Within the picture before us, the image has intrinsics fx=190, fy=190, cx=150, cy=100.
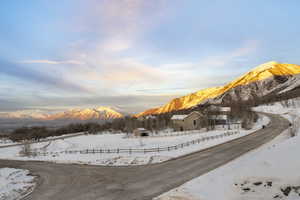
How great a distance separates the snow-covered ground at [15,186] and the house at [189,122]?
5950 centimetres

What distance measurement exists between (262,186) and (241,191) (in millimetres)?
1152

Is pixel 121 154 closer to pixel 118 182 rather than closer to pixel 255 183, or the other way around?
pixel 118 182

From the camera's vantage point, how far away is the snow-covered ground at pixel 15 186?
47.2ft

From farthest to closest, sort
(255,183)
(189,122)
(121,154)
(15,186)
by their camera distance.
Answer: (189,122) → (121,154) → (15,186) → (255,183)

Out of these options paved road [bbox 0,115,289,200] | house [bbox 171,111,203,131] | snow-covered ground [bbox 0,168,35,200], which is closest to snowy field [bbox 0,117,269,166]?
paved road [bbox 0,115,289,200]

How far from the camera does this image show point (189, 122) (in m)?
73.5

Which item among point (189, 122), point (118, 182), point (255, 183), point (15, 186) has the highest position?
point (189, 122)

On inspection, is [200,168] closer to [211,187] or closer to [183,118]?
[211,187]

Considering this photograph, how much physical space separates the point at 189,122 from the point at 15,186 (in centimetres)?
6293

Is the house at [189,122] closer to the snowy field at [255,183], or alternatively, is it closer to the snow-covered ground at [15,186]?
the snowy field at [255,183]

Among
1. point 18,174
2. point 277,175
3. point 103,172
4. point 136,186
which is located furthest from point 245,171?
point 18,174

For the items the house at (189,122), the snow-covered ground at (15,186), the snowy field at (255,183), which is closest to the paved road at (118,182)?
the snow-covered ground at (15,186)

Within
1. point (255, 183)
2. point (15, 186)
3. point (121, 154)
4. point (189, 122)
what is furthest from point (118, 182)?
point (189, 122)

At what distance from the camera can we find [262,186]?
417 inches
